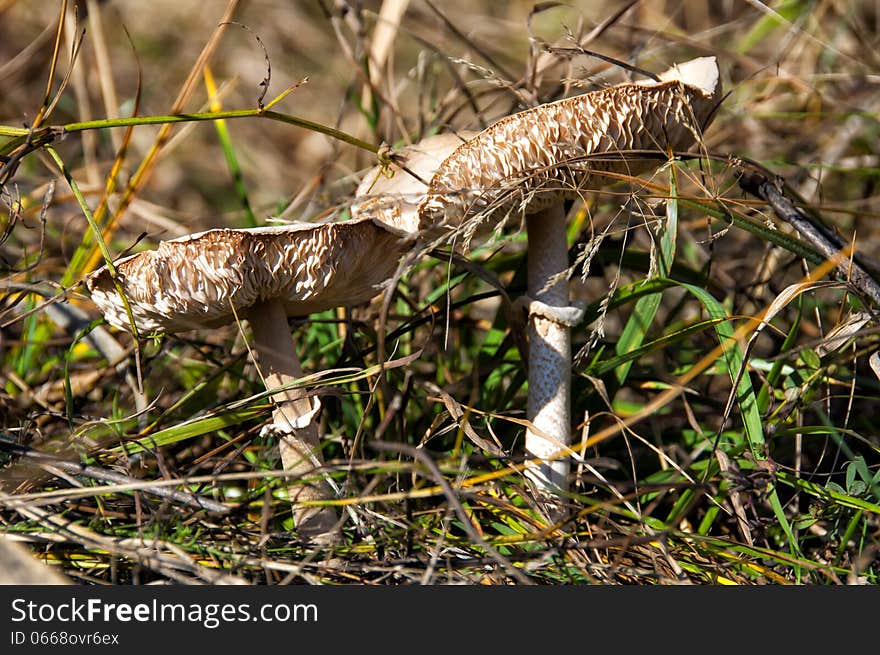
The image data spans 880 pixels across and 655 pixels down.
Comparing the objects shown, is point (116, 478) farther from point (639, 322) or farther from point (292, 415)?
point (639, 322)

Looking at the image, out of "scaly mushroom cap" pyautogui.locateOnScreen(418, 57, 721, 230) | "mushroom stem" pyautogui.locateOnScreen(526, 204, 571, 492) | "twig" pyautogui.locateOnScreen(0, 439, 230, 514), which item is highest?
"scaly mushroom cap" pyautogui.locateOnScreen(418, 57, 721, 230)

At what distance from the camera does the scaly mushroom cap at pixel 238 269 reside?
6.97ft

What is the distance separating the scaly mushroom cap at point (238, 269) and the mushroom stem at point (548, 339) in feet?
1.59

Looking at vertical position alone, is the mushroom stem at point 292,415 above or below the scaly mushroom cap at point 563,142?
below

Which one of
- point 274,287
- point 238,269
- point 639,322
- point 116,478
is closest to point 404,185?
point 274,287

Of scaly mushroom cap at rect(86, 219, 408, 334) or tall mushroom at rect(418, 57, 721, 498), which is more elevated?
tall mushroom at rect(418, 57, 721, 498)

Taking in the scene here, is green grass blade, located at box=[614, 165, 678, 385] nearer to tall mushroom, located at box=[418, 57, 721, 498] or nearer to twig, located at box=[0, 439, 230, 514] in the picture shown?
tall mushroom, located at box=[418, 57, 721, 498]

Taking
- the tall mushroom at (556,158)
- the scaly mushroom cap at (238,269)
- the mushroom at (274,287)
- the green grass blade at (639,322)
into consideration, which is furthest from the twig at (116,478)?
the green grass blade at (639,322)

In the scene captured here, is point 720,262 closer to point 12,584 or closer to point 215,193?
point 12,584

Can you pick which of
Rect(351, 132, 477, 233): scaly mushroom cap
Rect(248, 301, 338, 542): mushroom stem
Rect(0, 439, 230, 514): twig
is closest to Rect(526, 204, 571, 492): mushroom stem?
Rect(351, 132, 477, 233): scaly mushroom cap

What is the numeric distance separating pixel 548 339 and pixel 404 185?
27.2 inches

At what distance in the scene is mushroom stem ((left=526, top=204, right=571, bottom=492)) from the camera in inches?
104

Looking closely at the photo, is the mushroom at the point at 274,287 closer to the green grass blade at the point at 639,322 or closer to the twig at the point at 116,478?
the twig at the point at 116,478

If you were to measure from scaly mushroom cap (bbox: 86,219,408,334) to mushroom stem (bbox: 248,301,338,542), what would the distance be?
0.08 meters
